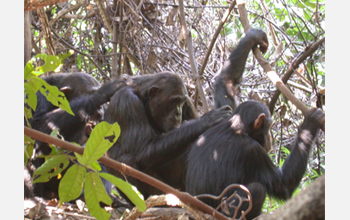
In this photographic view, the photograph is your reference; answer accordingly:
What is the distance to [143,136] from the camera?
4258 mm

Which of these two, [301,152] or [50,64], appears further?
[301,152]

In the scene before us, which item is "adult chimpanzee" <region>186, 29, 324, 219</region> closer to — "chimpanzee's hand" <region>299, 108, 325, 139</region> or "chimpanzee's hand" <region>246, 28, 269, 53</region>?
"chimpanzee's hand" <region>299, 108, 325, 139</region>

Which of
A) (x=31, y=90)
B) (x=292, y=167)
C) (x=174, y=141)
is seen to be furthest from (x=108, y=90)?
(x=31, y=90)

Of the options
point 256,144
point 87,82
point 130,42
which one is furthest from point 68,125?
point 256,144

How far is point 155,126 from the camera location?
4555mm

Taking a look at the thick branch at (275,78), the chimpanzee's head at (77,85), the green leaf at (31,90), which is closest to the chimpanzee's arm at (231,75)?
the thick branch at (275,78)

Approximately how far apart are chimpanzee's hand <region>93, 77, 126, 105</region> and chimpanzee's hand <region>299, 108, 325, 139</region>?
6.94ft

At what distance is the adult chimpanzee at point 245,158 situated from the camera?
3729 mm

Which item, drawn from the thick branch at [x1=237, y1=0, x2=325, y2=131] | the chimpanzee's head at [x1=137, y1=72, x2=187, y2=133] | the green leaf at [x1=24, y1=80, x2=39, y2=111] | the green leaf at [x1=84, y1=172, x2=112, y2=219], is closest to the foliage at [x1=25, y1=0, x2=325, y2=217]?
the chimpanzee's head at [x1=137, y1=72, x2=187, y2=133]

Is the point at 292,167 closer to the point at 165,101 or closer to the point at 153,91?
the point at 165,101

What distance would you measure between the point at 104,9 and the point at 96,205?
Answer: 461 centimetres

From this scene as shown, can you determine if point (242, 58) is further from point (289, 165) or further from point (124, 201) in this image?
point (124, 201)

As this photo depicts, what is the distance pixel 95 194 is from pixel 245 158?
184cm

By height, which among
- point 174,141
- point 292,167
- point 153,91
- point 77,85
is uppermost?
point 77,85
